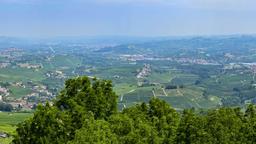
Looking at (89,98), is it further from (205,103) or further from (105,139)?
(205,103)

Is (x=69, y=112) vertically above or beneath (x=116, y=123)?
beneath

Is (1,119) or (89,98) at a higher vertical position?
(89,98)

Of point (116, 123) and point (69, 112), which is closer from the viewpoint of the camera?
point (116, 123)

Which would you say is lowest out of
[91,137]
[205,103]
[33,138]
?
[205,103]

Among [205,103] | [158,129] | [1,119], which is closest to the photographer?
[158,129]

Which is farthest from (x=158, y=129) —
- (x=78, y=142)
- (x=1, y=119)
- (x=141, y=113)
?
(x=1, y=119)

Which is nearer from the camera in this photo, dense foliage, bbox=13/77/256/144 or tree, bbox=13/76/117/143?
dense foliage, bbox=13/77/256/144

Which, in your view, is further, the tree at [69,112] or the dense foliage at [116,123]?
the tree at [69,112]

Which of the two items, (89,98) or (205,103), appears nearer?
(89,98)
